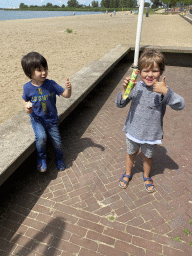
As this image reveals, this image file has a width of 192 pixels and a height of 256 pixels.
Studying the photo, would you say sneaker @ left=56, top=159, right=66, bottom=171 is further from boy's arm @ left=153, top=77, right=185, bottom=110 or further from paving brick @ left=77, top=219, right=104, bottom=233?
boy's arm @ left=153, top=77, right=185, bottom=110

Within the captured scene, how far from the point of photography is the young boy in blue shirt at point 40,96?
2533mm

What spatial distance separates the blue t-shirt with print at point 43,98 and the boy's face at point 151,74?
1.31 metres

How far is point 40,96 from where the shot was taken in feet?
8.98

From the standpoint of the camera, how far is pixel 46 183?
10.3 ft

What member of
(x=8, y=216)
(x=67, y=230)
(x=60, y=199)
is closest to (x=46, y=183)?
(x=60, y=199)

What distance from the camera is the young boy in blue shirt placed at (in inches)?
99.7

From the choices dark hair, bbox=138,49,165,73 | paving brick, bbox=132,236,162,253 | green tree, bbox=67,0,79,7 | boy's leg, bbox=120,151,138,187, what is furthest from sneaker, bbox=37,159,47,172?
green tree, bbox=67,0,79,7

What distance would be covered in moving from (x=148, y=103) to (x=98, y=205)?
64.0 inches

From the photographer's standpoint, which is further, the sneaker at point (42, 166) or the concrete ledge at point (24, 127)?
the sneaker at point (42, 166)

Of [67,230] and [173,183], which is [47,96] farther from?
[173,183]

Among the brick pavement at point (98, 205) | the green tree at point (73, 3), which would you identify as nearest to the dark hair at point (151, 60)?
the brick pavement at point (98, 205)

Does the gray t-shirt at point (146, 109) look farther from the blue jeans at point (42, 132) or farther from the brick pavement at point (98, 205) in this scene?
the blue jeans at point (42, 132)

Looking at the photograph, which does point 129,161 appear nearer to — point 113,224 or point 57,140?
point 113,224

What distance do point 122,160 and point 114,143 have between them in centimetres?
54
